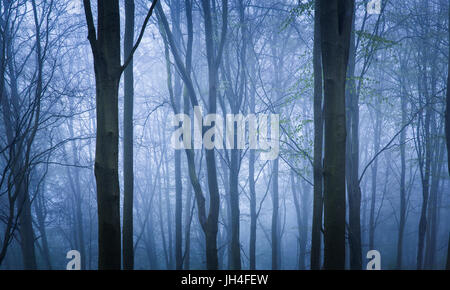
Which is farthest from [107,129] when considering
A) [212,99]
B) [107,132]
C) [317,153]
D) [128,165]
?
[212,99]

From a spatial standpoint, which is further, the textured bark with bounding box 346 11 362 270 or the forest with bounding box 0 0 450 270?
the textured bark with bounding box 346 11 362 270

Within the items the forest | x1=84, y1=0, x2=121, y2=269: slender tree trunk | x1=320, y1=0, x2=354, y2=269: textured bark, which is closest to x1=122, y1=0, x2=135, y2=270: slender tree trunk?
the forest

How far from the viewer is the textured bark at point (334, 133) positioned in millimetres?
2535

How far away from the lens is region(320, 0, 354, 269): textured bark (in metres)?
2.54

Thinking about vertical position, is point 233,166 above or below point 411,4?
below

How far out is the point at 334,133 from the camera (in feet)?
8.37

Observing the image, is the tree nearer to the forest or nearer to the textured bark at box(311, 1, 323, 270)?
the forest

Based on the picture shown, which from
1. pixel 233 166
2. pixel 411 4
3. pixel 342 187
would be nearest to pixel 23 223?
pixel 233 166

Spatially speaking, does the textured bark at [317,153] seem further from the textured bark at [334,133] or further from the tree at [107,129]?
the tree at [107,129]

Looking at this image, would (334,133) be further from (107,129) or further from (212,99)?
(212,99)

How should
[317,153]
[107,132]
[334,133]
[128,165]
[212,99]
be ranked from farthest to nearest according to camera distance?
[212,99] < [128,165] < [317,153] < [334,133] < [107,132]
